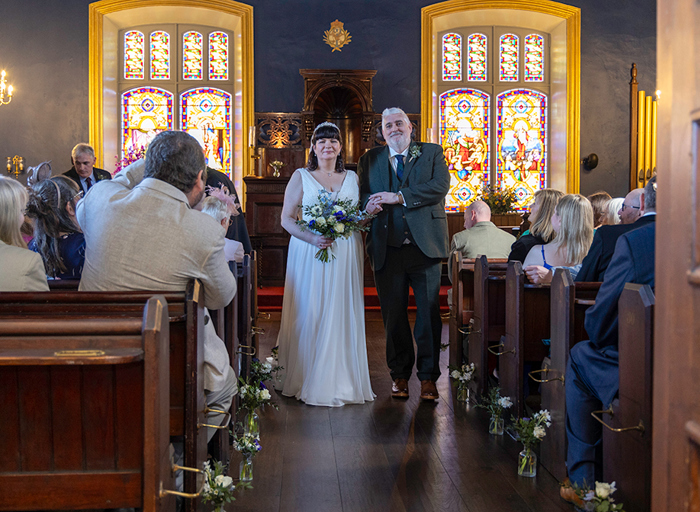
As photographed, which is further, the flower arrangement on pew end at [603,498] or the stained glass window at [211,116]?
the stained glass window at [211,116]

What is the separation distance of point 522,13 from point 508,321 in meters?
8.54

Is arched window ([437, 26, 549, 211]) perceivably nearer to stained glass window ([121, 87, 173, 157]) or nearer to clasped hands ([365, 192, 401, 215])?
stained glass window ([121, 87, 173, 157])

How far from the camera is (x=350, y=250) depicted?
3.88m

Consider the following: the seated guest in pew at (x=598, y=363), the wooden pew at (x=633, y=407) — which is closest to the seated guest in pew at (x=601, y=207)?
the seated guest in pew at (x=598, y=363)

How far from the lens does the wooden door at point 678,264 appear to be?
115cm

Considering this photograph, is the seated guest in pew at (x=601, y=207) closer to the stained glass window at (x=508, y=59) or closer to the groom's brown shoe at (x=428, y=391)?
the groom's brown shoe at (x=428, y=391)

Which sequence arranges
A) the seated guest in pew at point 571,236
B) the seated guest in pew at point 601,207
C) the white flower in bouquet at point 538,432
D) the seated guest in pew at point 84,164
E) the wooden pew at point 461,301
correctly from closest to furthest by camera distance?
1. the white flower in bouquet at point 538,432
2. the seated guest in pew at point 571,236
3. the wooden pew at point 461,301
4. the seated guest in pew at point 601,207
5. the seated guest in pew at point 84,164

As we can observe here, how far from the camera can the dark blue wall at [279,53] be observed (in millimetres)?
9672

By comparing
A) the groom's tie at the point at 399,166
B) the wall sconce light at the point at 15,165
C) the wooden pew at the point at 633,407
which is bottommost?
the wooden pew at the point at 633,407

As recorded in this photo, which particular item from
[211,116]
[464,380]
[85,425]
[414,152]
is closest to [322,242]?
[414,152]

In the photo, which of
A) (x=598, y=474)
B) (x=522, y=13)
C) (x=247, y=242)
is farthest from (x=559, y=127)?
(x=598, y=474)

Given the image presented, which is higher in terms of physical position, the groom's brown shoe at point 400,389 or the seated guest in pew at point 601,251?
the seated guest in pew at point 601,251

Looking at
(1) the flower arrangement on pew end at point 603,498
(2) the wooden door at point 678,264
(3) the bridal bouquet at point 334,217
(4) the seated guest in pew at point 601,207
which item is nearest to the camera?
(2) the wooden door at point 678,264

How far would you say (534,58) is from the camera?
10.9m
